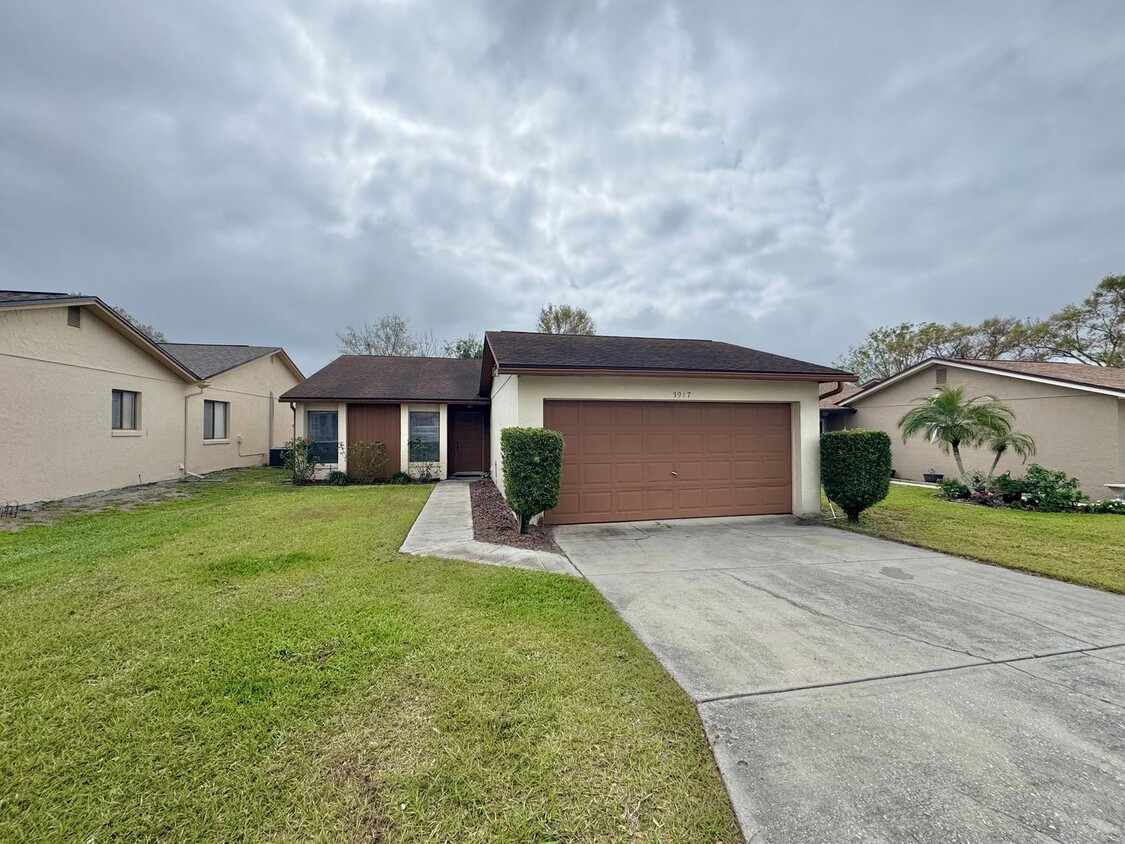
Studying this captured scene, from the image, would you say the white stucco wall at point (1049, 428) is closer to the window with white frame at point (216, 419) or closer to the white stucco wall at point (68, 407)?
the white stucco wall at point (68, 407)

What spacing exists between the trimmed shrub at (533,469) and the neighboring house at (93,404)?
1082 cm

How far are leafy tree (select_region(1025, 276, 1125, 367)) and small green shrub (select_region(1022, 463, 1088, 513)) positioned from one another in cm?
2054

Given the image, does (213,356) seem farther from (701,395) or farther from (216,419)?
(701,395)

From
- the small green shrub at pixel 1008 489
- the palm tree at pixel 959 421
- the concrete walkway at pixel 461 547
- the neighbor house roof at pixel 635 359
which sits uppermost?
the neighbor house roof at pixel 635 359

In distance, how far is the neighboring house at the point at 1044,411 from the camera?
1085 cm

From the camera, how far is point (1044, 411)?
1216 centimetres

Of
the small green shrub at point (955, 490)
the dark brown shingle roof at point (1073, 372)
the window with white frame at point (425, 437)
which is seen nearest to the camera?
the dark brown shingle roof at point (1073, 372)

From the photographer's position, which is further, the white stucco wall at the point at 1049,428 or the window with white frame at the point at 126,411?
the window with white frame at the point at 126,411

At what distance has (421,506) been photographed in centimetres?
988

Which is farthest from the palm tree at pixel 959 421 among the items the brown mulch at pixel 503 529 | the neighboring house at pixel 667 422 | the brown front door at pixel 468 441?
the brown front door at pixel 468 441

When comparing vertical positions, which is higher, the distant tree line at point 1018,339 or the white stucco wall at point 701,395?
the distant tree line at point 1018,339

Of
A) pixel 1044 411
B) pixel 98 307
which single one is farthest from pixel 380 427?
pixel 1044 411

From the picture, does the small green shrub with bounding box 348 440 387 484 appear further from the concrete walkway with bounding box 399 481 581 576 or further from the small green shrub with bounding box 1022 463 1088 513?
the small green shrub with bounding box 1022 463 1088 513

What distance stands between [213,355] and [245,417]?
2971mm
